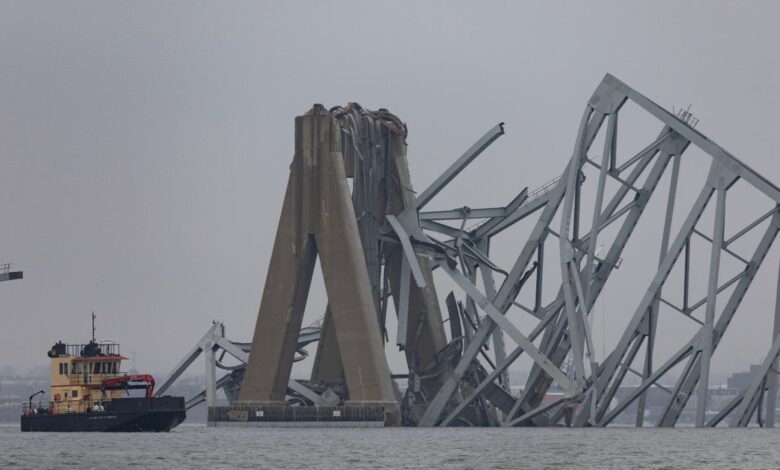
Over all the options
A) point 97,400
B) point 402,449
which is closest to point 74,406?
point 97,400

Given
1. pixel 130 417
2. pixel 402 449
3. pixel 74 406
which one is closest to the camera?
pixel 402 449

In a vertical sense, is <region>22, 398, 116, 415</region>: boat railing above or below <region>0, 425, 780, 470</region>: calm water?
above

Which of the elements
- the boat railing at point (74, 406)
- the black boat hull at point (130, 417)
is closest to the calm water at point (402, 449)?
the black boat hull at point (130, 417)

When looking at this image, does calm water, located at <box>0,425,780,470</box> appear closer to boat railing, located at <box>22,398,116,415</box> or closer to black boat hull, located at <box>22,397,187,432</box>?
black boat hull, located at <box>22,397,187,432</box>

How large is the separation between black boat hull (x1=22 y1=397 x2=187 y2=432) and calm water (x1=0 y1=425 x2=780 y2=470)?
2.29 metres

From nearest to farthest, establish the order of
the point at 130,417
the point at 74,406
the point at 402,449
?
the point at 402,449 → the point at 130,417 → the point at 74,406

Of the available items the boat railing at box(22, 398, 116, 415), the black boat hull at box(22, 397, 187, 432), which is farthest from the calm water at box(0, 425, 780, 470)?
the boat railing at box(22, 398, 116, 415)

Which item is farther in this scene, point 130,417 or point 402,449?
point 130,417

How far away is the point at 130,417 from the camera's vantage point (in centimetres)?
13262

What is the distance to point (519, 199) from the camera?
466 feet

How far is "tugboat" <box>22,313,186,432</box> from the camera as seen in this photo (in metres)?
133

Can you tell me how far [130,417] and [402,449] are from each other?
109 feet

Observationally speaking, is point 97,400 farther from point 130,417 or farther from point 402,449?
point 402,449

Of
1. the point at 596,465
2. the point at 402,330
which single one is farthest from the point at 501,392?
the point at 596,465
